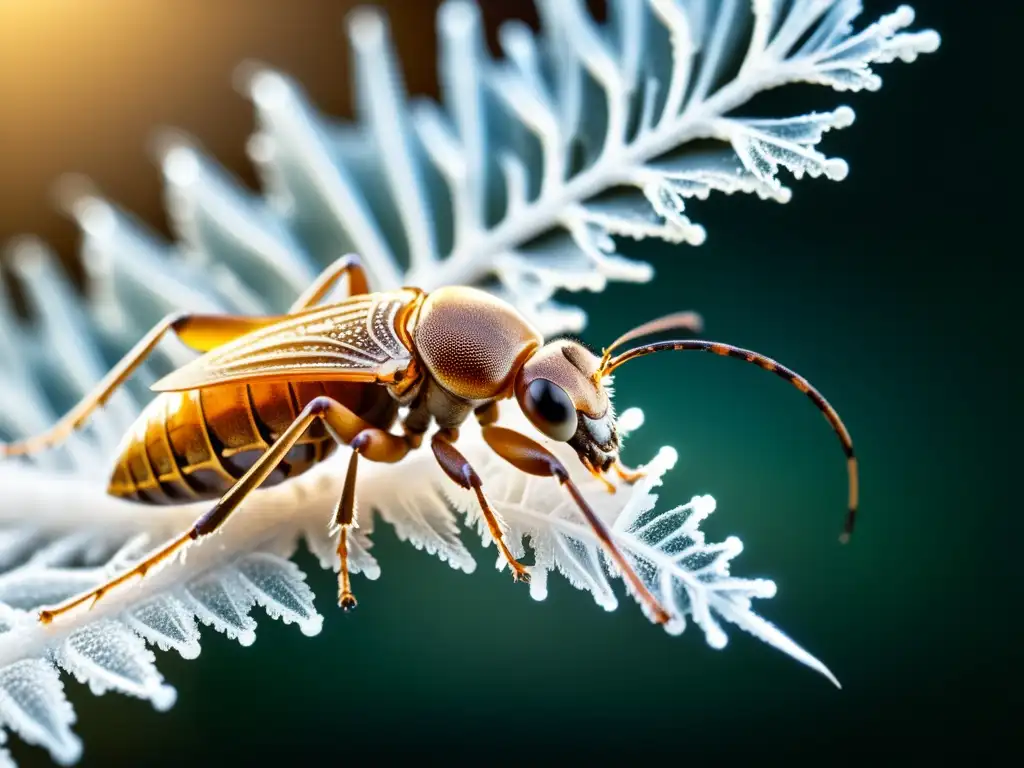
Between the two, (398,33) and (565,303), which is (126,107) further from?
(565,303)

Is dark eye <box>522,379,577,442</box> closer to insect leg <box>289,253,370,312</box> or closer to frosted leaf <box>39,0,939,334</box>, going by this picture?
frosted leaf <box>39,0,939,334</box>

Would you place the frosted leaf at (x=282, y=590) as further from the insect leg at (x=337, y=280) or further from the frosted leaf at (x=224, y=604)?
the insect leg at (x=337, y=280)

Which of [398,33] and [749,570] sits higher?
[398,33]

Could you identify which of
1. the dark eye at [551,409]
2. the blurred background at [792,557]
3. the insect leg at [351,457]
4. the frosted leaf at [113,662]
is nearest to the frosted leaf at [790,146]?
the blurred background at [792,557]

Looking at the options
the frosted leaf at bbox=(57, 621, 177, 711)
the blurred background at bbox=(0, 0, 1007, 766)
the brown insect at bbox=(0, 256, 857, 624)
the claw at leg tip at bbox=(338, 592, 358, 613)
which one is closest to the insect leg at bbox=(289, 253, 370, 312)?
the brown insect at bbox=(0, 256, 857, 624)

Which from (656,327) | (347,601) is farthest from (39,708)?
(656,327)

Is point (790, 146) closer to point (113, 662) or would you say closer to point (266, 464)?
point (266, 464)

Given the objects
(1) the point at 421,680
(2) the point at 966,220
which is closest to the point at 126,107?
(1) the point at 421,680
